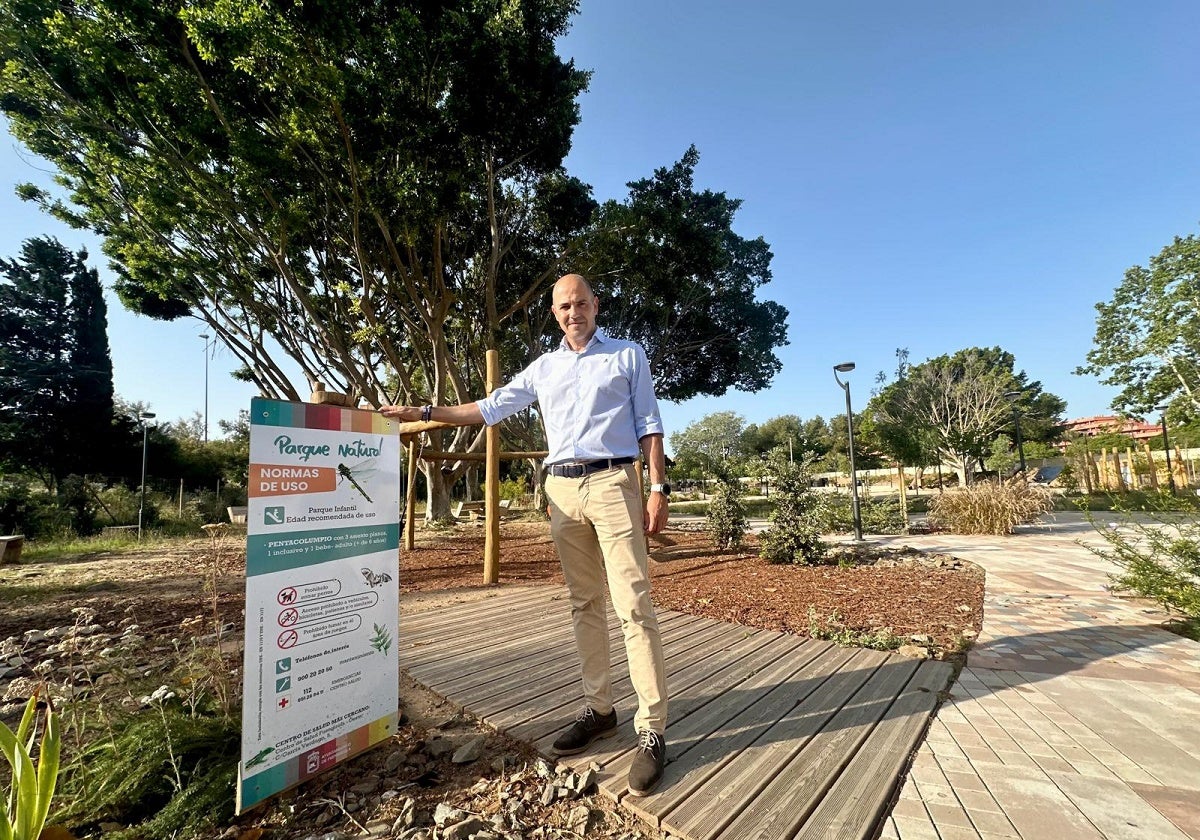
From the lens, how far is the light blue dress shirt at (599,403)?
6.86 feet

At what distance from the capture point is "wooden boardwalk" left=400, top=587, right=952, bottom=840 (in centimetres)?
165

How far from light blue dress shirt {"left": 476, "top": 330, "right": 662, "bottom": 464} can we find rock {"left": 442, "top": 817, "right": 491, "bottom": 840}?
1.26 meters

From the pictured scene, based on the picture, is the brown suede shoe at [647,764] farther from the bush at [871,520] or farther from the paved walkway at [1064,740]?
the bush at [871,520]

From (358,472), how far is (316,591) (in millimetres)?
471

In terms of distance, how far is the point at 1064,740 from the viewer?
6.86 feet

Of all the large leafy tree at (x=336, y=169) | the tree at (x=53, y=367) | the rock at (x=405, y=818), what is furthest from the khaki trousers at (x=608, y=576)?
the tree at (x=53, y=367)

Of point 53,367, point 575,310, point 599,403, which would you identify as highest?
point 53,367

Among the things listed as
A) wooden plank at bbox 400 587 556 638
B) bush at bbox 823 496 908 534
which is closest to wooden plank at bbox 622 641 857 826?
wooden plank at bbox 400 587 556 638

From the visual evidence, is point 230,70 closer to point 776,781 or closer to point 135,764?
point 135,764

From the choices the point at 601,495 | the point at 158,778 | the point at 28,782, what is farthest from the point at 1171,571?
the point at 28,782

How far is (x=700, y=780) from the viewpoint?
1.80 meters

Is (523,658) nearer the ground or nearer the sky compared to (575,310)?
nearer the ground

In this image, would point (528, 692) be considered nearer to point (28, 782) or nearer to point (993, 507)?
point (28, 782)

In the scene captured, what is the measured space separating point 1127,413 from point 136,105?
35.1m
